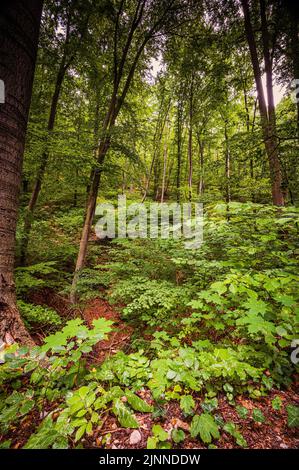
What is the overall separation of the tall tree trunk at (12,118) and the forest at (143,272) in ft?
0.05

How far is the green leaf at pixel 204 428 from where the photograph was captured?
1.43 metres

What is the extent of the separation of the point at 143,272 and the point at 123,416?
3404 mm

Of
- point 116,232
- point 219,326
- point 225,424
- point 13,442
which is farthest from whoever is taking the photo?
point 116,232

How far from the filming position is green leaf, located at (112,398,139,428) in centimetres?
141

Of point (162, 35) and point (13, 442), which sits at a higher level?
point (162, 35)

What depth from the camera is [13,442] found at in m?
1.32

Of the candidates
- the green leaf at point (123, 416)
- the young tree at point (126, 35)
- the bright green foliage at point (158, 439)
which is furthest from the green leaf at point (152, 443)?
the young tree at point (126, 35)

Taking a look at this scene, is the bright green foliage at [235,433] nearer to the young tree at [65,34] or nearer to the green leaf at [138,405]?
the green leaf at [138,405]

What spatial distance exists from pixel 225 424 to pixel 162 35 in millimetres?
8504

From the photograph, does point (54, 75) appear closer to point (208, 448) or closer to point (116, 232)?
point (116, 232)

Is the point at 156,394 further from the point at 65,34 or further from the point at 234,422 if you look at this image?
the point at 65,34

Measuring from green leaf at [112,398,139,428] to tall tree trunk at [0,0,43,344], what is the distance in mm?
1305
